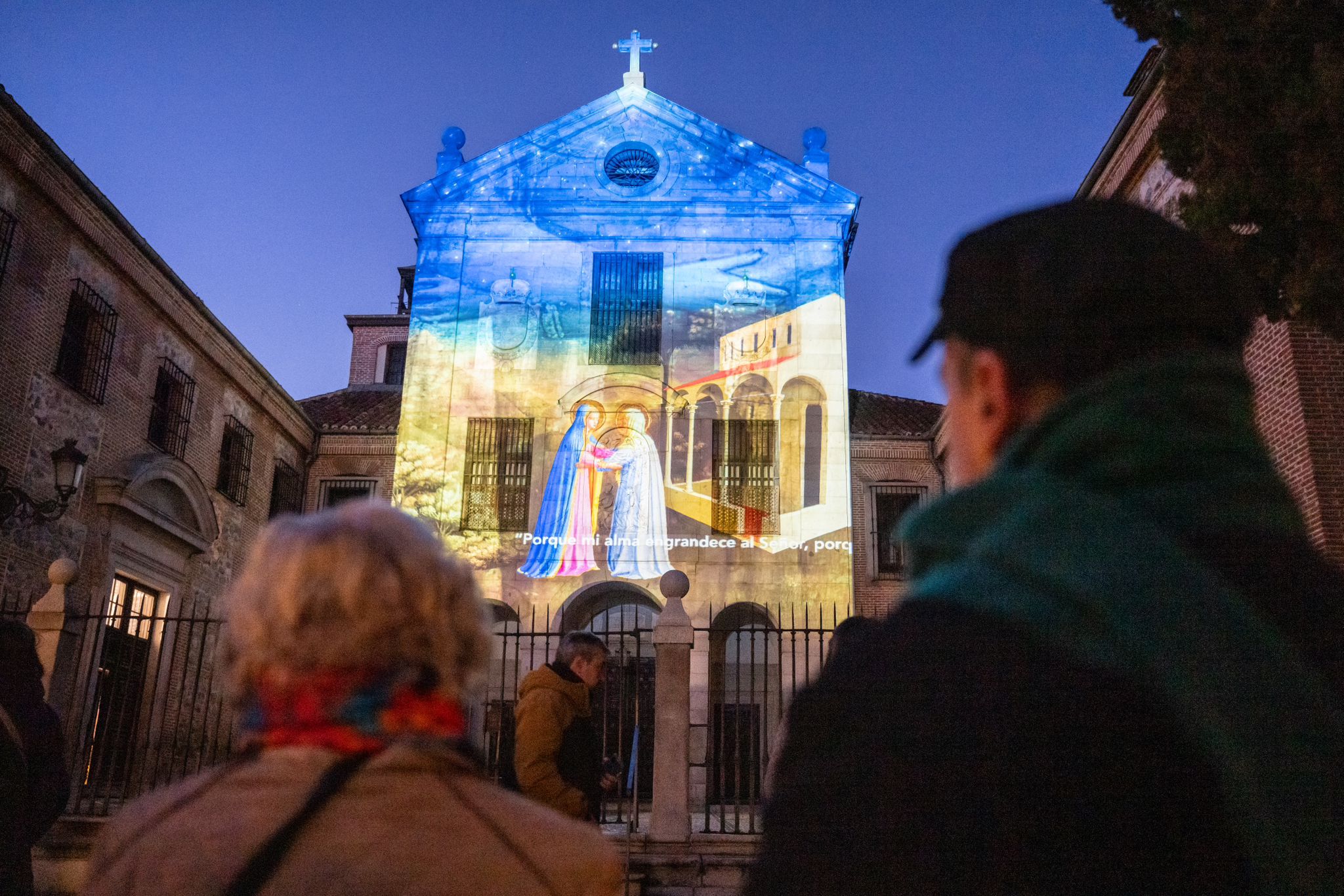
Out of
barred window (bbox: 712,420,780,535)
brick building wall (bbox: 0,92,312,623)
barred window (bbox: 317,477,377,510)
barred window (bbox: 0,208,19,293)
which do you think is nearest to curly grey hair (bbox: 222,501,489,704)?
brick building wall (bbox: 0,92,312,623)

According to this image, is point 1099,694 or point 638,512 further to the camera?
point 638,512

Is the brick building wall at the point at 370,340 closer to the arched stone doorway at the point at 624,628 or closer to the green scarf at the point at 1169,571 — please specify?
the arched stone doorway at the point at 624,628

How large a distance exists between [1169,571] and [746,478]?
1773 cm

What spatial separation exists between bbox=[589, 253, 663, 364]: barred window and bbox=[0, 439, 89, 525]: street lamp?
9406 millimetres

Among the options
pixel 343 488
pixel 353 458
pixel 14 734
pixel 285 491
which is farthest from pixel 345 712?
pixel 343 488

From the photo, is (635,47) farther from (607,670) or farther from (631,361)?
(607,670)

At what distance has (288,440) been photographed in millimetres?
22688

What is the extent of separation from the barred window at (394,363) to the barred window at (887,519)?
45.2 ft

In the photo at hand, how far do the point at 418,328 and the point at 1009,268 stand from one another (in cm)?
1944

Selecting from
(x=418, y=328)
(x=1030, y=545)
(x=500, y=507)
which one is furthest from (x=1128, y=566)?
(x=418, y=328)

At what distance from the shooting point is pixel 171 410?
17.8 metres

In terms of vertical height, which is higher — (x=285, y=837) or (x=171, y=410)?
(x=171, y=410)

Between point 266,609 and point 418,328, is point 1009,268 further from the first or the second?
point 418,328

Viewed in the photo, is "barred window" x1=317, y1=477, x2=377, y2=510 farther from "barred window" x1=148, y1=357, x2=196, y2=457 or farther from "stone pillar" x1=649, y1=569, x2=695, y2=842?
"stone pillar" x1=649, y1=569, x2=695, y2=842
